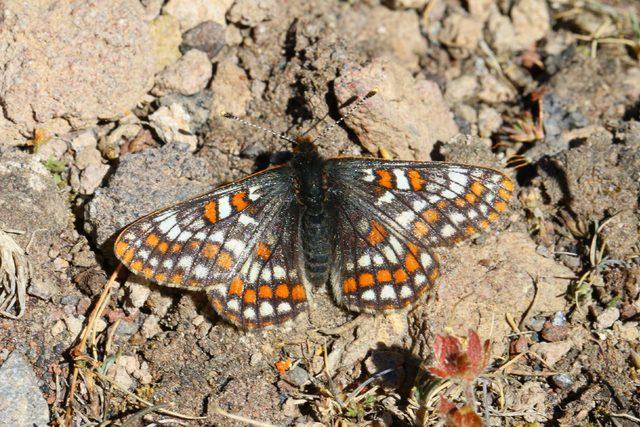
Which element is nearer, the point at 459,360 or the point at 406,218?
the point at 459,360

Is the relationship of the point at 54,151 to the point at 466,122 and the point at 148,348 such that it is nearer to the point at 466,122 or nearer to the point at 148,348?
the point at 148,348

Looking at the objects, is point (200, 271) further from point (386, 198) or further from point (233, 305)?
point (386, 198)

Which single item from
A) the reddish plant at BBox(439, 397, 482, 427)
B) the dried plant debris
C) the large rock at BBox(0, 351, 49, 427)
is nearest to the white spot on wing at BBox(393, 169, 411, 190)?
the reddish plant at BBox(439, 397, 482, 427)

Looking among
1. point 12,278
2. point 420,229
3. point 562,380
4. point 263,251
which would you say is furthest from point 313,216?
point 12,278

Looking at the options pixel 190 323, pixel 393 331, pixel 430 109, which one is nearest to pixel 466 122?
pixel 430 109

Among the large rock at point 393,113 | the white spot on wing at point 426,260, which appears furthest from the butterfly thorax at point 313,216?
the large rock at point 393,113

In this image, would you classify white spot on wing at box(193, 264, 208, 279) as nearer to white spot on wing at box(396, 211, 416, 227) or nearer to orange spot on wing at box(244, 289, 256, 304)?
orange spot on wing at box(244, 289, 256, 304)
